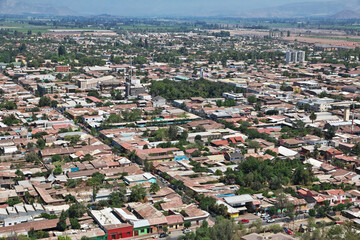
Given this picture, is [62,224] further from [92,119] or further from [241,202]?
[92,119]

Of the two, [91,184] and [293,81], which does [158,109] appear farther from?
[293,81]

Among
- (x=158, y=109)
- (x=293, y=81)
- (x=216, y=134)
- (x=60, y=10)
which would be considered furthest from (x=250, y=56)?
(x=60, y=10)

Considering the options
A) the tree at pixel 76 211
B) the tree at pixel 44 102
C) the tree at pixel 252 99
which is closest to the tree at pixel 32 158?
the tree at pixel 76 211

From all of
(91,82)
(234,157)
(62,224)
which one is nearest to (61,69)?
(91,82)

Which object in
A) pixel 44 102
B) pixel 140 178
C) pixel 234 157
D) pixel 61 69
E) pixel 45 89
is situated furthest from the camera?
pixel 61 69

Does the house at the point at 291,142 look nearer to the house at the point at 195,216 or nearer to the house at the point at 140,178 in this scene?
the house at the point at 140,178
